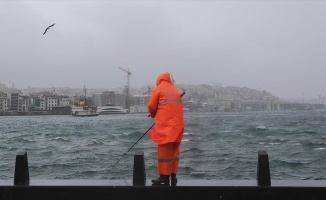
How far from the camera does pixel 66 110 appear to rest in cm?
15762

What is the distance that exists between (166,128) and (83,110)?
137 m

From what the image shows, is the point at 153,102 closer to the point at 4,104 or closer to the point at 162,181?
the point at 162,181

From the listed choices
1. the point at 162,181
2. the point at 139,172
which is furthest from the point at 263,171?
the point at 139,172

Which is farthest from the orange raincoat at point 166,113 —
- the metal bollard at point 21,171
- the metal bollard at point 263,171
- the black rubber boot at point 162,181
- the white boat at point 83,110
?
the white boat at point 83,110

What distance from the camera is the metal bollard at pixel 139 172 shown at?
545 centimetres

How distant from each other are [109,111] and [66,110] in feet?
54.8

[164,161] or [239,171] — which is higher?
[164,161]

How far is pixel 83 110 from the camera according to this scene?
458 feet

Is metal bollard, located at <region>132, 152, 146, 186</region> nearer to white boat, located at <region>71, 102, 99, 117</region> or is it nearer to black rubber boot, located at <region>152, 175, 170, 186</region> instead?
black rubber boot, located at <region>152, 175, 170, 186</region>

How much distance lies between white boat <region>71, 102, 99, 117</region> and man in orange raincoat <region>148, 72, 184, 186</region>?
13533 centimetres

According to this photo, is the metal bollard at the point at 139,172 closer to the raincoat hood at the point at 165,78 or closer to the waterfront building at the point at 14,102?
the raincoat hood at the point at 165,78

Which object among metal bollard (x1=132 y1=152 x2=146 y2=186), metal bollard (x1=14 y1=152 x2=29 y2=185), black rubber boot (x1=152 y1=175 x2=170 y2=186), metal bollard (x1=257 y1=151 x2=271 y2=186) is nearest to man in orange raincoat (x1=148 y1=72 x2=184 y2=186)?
black rubber boot (x1=152 y1=175 x2=170 y2=186)
